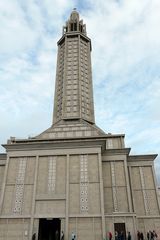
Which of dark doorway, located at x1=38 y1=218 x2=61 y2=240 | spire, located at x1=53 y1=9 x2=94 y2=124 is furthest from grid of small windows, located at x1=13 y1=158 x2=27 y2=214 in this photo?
spire, located at x1=53 y1=9 x2=94 y2=124

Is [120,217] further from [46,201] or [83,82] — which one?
[83,82]

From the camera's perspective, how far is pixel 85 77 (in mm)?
53562

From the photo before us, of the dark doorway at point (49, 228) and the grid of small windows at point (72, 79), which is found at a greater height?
the grid of small windows at point (72, 79)

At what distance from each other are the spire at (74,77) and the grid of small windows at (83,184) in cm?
1518

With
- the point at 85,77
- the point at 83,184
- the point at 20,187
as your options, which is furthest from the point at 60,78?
the point at 83,184

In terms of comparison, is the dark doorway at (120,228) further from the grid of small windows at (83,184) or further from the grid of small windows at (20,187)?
the grid of small windows at (20,187)

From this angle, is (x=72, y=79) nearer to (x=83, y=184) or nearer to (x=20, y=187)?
(x=83, y=184)

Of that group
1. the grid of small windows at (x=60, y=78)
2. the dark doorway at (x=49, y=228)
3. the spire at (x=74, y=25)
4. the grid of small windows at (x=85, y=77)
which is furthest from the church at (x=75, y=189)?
the spire at (x=74, y=25)

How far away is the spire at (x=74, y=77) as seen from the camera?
157ft

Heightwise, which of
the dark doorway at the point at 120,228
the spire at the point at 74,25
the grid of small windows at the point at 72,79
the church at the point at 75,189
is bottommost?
the dark doorway at the point at 120,228

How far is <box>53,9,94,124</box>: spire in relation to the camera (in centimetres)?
4772

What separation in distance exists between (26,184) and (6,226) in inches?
207

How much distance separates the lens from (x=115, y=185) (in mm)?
31859

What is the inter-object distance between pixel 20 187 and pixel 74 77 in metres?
29.1
